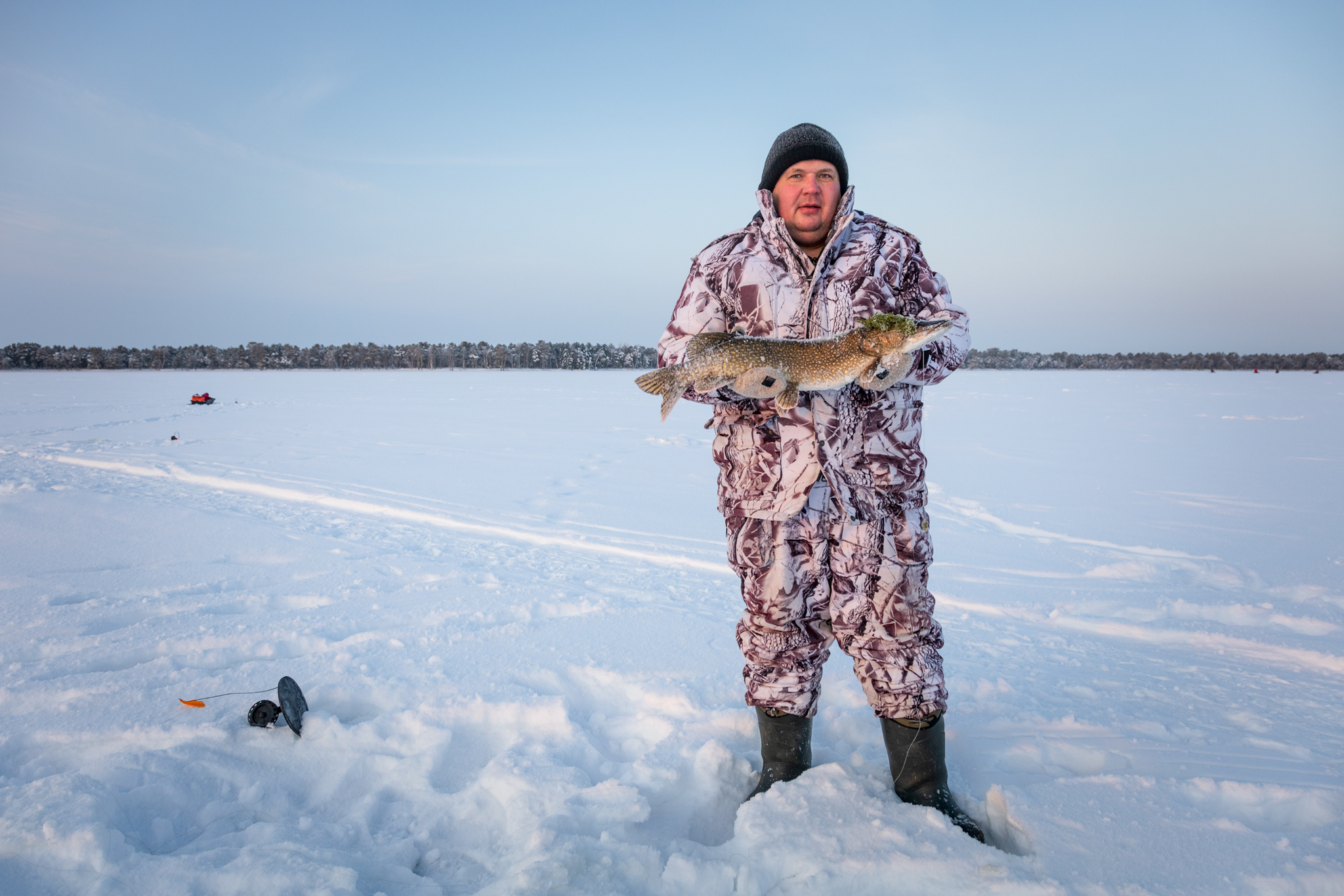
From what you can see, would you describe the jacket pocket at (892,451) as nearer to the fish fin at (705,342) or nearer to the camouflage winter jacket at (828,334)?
the camouflage winter jacket at (828,334)

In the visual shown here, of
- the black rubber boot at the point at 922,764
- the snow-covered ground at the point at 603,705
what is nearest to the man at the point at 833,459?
the black rubber boot at the point at 922,764

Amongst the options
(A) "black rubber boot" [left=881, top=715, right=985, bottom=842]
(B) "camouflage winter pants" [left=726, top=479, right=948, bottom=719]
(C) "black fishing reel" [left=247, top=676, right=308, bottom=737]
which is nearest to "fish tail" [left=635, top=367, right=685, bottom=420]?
(B) "camouflage winter pants" [left=726, top=479, right=948, bottom=719]

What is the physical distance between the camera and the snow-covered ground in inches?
76.2

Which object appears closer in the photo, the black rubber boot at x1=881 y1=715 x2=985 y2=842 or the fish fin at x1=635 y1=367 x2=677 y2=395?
the fish fin at x1=635 y1=367 x2=677 y2=395

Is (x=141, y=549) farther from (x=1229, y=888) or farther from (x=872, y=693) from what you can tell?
(x=1229, y=888)

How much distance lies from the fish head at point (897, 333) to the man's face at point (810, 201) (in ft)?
1.66

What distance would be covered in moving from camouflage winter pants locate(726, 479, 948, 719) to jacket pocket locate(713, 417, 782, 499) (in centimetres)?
13

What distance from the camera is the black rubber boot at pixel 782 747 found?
2.36 metres

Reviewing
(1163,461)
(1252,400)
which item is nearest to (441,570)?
(1163,461)

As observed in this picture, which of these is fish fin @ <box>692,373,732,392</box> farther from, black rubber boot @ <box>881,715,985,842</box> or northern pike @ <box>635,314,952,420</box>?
black rubber boot @ <box>881,715,985,842</box>

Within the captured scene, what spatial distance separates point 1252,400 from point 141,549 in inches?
1133

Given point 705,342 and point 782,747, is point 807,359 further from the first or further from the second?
point 782,747

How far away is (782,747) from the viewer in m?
2.37

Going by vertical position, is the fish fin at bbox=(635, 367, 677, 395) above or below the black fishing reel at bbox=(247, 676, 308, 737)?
above
